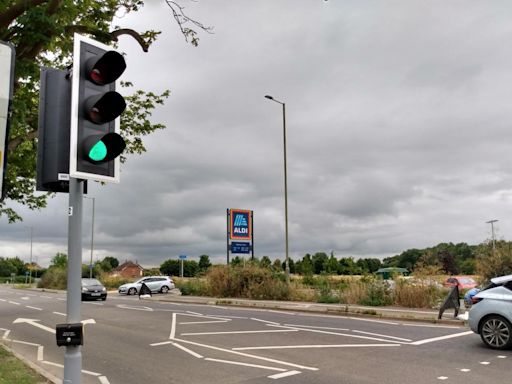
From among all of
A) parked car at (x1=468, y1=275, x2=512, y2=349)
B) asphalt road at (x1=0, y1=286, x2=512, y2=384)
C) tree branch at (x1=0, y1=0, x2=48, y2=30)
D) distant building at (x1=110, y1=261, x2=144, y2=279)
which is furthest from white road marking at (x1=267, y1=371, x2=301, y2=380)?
distant building at (x1=110, y1=261, x2=144, y2=279)

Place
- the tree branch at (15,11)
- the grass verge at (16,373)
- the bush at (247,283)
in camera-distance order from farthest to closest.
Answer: the bush at (247,283) < the tree branch at (15,11) < the grass verge at (16,373)

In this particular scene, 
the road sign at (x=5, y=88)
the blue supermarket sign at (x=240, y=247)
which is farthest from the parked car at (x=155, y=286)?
the road sign at (x=5, y=88)

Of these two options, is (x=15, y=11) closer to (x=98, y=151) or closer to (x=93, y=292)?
(x=98, y=151)

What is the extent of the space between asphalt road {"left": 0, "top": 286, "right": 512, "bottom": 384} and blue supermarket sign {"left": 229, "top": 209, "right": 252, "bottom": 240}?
50.3 ft

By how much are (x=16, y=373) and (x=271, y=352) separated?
4.88 m

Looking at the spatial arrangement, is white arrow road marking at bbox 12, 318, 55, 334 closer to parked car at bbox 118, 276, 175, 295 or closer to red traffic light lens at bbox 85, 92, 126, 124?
red traffic light lens at bbox 85, 92, 126, 124

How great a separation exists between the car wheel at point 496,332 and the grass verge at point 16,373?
27.5 feet

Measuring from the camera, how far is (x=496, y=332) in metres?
10.2

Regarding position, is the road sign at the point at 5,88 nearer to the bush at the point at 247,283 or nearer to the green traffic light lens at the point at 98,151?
the green traffic light lens at the point at 98,151

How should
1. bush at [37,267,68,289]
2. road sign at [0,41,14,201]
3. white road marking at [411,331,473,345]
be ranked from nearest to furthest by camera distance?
road sign at [0,41,14,201]
white road marking at [411,331,473,345]
bush at [37,267,68,289]

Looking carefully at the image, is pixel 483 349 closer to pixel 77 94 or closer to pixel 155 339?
pixel 155 339

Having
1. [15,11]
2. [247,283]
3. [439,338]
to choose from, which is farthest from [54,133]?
[247,283]

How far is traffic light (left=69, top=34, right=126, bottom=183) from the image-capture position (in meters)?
4.38

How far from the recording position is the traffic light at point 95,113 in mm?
4379
